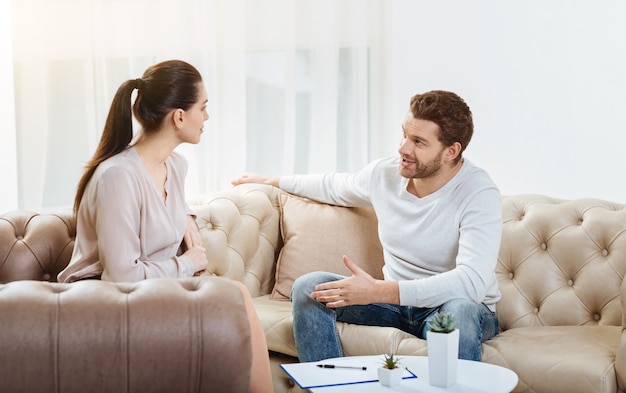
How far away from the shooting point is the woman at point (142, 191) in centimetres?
218

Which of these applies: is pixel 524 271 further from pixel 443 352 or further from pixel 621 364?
pixel 443 352

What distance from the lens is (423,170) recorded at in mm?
2605

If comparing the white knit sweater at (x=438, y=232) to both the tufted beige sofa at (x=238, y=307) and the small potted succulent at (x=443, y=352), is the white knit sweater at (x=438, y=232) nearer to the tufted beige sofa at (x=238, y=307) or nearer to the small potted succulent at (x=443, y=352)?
the tufted beige sofa at (x=238, y=307)

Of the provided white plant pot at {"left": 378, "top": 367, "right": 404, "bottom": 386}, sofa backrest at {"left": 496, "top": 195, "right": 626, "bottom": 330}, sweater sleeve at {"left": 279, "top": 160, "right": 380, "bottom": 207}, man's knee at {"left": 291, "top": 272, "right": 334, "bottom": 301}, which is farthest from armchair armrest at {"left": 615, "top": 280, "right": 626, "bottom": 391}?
sweater sleeve at {"left": 279, "top": 160, "right": 380, "bottom": 207}

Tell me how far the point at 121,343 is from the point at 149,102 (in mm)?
1210

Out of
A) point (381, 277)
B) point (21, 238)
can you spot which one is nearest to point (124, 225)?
point (21, 238)

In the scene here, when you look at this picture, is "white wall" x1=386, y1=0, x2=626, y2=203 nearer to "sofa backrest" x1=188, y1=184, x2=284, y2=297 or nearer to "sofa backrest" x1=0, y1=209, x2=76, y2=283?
"sofa backrest" x1=188, y1=184, x2=284, y2=297

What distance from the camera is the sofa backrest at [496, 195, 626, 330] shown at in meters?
2.70

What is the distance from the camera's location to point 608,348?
234cm

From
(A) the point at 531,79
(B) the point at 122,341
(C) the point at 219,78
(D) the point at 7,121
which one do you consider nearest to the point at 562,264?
(A) the point at 531,79

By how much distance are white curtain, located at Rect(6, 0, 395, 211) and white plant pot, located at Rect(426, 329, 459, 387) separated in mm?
1760

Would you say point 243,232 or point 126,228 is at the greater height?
point 126,228

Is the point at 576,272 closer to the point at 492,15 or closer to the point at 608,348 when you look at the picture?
the point at 608,348

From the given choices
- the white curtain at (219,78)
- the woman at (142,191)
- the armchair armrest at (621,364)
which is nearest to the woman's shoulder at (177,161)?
the woman at (142,191)
